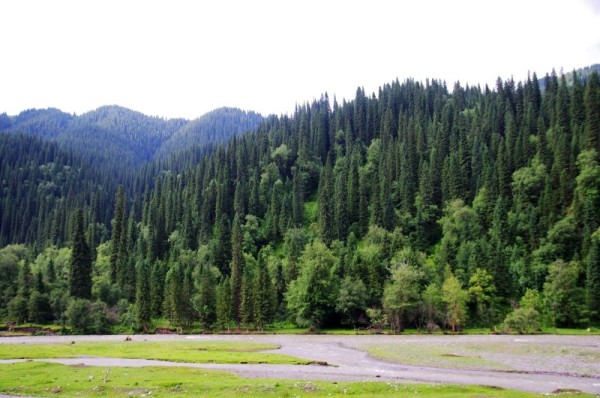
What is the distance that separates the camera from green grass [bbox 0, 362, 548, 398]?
1528 inches

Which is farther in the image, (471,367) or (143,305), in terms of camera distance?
(143,305)

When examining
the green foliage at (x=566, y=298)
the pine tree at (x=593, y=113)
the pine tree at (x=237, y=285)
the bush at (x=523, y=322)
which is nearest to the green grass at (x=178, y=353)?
the pine tree at (x=237, y=285)

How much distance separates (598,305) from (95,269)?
159m

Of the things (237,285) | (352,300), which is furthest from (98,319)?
(352,300)

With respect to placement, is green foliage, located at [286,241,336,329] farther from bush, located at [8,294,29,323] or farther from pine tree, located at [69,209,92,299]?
bush, located at [8,294,29,323]

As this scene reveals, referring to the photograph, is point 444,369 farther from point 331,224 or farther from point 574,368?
point 331,224

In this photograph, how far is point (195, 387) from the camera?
41156 mm

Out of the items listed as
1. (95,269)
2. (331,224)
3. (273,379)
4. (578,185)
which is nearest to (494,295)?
(578,185)

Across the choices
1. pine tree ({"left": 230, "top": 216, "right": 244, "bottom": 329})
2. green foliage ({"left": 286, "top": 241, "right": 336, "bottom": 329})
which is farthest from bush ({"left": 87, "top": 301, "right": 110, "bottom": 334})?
green foliage ({"left": 286, "top": 241, "right": 336, "bottom": 329})

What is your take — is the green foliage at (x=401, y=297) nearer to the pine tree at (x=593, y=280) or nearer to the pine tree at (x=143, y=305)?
the pine tree at (x=593, y=280)

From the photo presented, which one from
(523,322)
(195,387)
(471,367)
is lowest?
(471,367)

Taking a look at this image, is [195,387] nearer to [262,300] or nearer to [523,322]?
[262,300]

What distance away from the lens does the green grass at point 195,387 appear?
1528 inches

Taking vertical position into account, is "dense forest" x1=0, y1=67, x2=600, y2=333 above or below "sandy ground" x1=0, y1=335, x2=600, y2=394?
above
